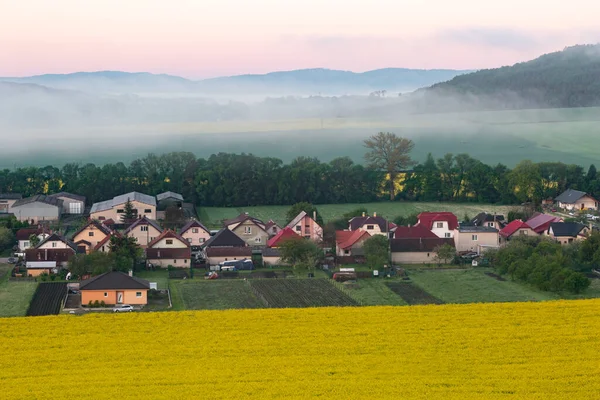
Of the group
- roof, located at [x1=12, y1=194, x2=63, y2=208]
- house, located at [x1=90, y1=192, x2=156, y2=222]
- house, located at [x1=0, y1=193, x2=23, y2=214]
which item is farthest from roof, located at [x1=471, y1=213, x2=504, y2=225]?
house, located at [x1=0, y1=193, x2=23, y2=214]

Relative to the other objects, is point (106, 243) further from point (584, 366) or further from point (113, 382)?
point (584, 366)

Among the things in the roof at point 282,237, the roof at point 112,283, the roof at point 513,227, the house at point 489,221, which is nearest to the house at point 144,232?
the roof at point 282,237

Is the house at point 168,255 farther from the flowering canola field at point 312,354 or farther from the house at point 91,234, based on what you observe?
the flowering canola field at point 312,354

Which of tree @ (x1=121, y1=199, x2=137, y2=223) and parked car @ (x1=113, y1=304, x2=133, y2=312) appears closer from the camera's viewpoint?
parked car @ (x1=113, y1=304, x2=133, y2=312)

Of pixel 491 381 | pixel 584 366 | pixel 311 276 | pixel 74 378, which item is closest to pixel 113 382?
pixel 74 378

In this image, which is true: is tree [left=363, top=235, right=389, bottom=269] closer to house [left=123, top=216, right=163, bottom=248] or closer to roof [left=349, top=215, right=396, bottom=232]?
roof [left=349, top=215, right=396, bottom=232]

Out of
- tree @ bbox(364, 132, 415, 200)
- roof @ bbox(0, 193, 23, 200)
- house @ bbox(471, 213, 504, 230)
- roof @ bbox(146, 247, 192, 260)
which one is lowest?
house @ bbox(471, 213, 504, 230)
